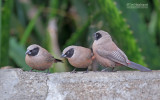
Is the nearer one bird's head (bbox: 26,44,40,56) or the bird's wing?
the bird's wing

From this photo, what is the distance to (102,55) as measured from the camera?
279 centimetres

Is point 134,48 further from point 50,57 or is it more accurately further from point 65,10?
point 65,10

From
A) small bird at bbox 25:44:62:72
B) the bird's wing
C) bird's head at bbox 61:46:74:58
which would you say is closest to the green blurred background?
small bird at bbox 25:44:62:72

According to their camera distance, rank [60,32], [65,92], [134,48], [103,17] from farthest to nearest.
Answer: [60,32] → [103,17] → [134,48] → [65,92]

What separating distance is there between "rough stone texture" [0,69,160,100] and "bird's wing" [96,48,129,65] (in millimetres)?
178

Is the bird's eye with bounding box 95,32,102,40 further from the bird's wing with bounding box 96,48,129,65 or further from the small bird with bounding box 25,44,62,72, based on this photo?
the small bird with bounding box 25,44,62,72

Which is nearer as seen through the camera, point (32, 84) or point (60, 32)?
point (32, 84)

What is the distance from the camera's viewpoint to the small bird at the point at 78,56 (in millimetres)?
2822

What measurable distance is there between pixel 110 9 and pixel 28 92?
116cm

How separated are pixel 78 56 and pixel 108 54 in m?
0.21

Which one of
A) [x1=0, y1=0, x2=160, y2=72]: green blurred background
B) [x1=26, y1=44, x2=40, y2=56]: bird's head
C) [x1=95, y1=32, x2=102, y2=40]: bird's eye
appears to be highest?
[x1=95, y1=32, x2=102, y2=40]: bird's eye

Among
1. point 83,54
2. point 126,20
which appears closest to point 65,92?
point 83,54

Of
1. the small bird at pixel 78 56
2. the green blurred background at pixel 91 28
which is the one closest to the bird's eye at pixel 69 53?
the small bird at pixel 78 56

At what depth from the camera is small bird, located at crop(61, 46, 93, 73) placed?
2822mm
